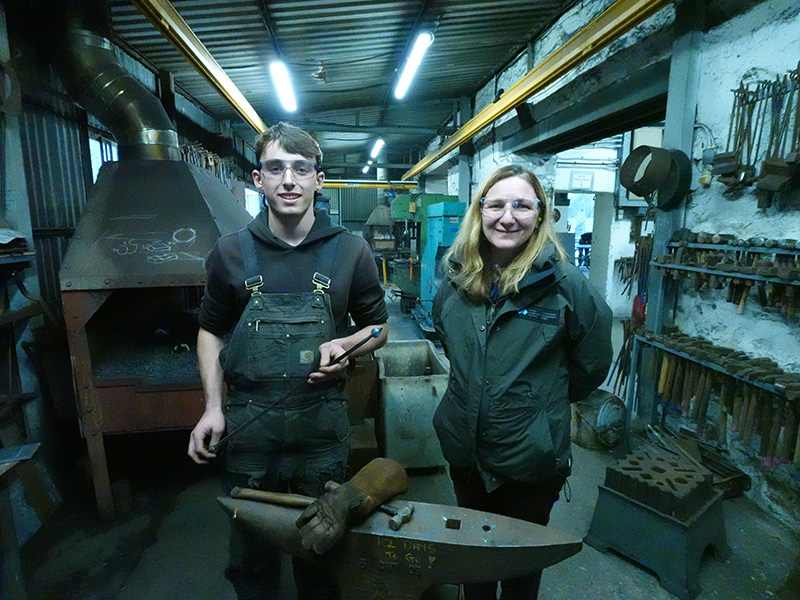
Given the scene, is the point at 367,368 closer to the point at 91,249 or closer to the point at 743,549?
the point at 91,249

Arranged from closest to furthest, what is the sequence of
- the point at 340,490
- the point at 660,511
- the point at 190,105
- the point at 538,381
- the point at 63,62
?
the point at 340,490 < the point at 538,381 < the point at 660,511 < the point at 63,62 < the point at 190,105

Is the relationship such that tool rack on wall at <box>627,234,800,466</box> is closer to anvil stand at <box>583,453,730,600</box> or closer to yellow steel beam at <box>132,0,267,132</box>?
anvil stand at <box>583,453,730,600</box>

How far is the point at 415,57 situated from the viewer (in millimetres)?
4602

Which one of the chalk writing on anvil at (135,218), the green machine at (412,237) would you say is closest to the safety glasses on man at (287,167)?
the chalk writing on anvil at (135,218)

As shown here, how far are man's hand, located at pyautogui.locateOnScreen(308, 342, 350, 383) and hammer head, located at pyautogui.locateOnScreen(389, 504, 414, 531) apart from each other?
47 cm

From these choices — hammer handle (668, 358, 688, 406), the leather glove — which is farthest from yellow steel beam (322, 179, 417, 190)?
the leather glove

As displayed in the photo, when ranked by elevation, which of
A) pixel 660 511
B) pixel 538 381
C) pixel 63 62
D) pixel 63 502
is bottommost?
pixel 63 502

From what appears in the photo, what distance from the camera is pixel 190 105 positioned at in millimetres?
5535

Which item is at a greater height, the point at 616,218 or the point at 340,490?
the point at 616,218

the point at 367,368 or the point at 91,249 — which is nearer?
the point at 91,249

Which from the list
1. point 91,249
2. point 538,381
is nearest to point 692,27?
point 538,381

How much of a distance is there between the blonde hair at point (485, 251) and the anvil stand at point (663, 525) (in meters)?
1.48

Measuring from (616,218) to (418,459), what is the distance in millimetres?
6097

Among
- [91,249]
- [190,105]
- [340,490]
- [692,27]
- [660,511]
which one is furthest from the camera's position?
[190,105]
